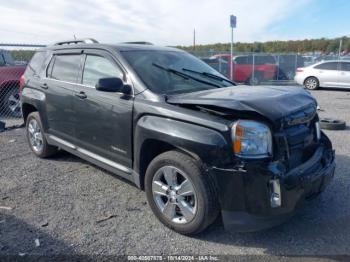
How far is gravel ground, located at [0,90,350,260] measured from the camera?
3.03 meters

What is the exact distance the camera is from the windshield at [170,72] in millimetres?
3715

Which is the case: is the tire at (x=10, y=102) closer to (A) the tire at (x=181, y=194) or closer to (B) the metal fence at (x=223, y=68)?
(B) the metal fence at (x=223, y=68)

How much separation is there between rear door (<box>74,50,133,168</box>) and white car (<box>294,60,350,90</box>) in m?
14.0

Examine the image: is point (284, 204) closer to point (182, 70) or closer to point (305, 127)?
point (305, 127)

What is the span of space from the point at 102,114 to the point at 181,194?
139cm

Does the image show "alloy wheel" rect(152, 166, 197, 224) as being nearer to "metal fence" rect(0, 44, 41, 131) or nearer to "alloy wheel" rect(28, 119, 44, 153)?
"alloy wheel" rect(28, 119, 44, 153)

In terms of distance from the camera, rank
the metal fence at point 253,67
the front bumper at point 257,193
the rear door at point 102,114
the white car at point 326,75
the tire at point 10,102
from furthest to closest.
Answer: the metal fence at point 253,67
the white car at point 326,75
the tire at point 10,102
the rear door at point 102,114
the front bumper at point 257,193

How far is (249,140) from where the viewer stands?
281 cm

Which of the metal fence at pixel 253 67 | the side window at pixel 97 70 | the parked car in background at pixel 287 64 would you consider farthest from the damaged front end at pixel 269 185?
the parked car in background at pixel 287 64

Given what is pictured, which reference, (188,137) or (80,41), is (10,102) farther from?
(188,137)

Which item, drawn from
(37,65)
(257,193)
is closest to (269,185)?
(257,193)

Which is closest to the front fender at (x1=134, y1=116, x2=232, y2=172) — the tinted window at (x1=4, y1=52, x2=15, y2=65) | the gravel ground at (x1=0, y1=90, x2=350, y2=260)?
the gravel ground at (x1=0, y1=90, x2=350, y2=260)

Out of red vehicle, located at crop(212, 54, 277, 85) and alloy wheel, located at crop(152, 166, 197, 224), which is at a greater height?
red vehicle, located at crop(212, 54, 277, 85)

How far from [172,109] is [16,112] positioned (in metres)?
7.33
